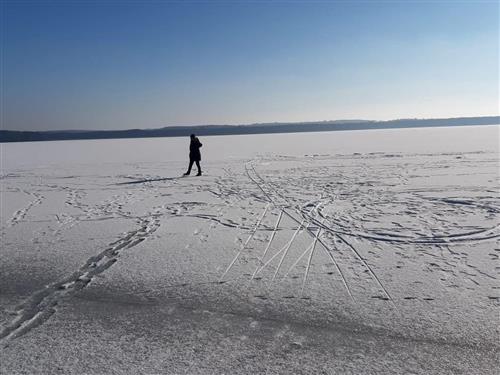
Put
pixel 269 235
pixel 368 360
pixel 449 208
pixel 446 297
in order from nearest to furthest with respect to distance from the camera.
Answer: pixel 368 360 < pixel 446 297 < pixel 269 235 < pixel 449 208

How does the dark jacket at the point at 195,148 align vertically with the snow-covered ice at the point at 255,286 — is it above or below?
above

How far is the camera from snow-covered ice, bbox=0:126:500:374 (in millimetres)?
2877

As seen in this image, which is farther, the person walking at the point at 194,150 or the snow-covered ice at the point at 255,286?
the person walking at the point at 194,150

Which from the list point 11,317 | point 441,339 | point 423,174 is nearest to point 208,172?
point 423,174

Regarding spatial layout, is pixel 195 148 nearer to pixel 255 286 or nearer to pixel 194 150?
pixel 194 150

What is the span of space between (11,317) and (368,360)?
3509 mm

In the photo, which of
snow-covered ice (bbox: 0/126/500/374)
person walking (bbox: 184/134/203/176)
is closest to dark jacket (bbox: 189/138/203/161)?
person walking (bbox: 184/134/203/176)

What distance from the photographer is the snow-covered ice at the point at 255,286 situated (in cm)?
288

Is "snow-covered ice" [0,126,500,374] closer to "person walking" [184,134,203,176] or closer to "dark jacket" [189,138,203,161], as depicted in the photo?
"person walking" [184,134,203,176]

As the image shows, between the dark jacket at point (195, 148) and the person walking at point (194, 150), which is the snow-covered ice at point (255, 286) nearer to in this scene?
the person walking at point (194, 150)

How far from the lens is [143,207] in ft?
27.4

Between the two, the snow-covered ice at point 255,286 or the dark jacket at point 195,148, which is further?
the dark jacket at point 195,148

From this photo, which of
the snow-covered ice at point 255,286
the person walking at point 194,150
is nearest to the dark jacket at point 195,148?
the person walking at point 194,150

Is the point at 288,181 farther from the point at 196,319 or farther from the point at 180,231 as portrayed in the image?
the point at 196,319
